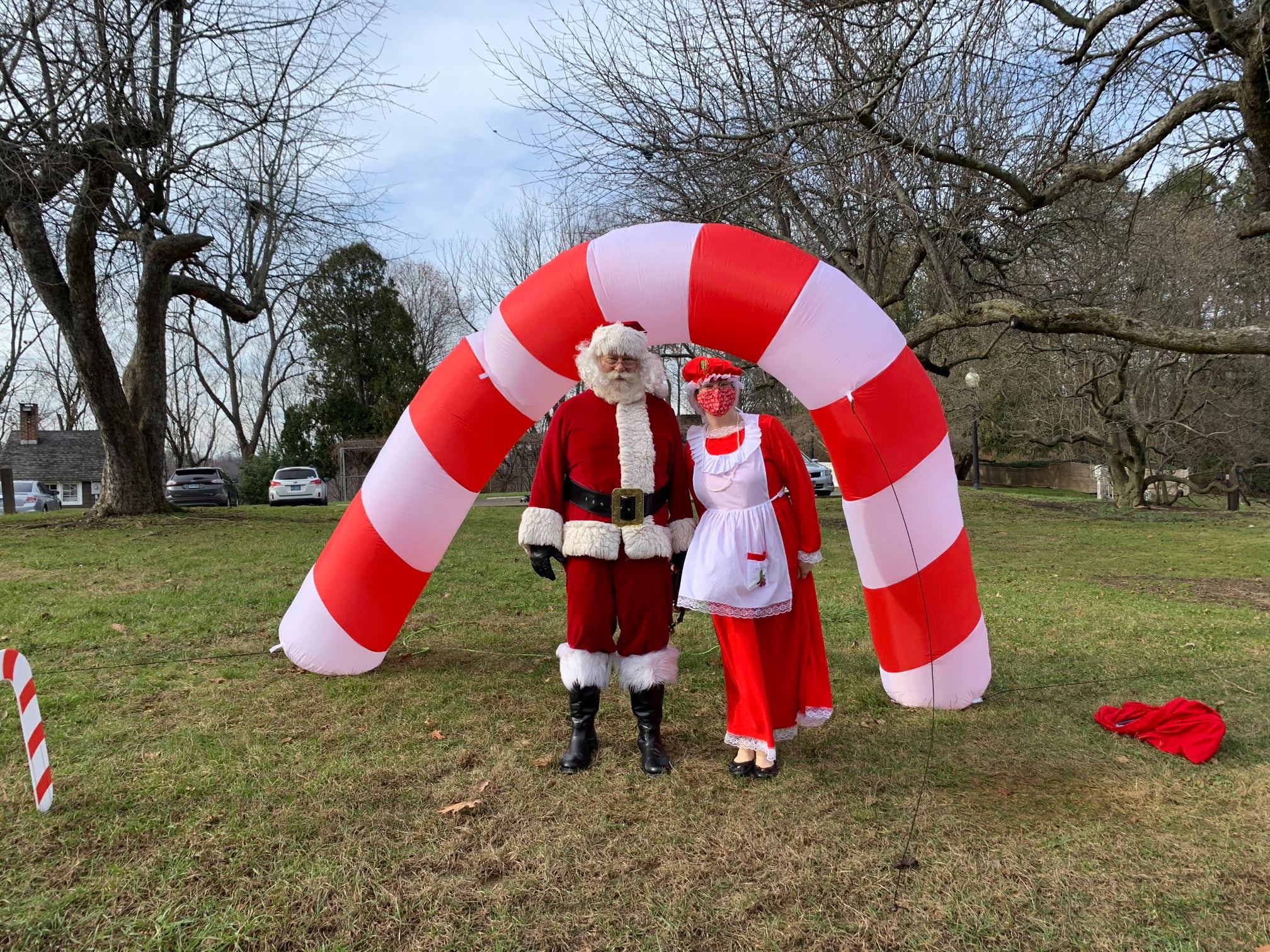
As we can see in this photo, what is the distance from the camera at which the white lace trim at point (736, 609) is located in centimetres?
336

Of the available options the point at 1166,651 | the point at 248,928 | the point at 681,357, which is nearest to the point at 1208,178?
the point at 1166,651

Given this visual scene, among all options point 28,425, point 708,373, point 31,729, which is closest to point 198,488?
point 31,729

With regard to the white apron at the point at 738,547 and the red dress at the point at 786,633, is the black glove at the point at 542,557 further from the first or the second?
the red dress at the point at 786,633

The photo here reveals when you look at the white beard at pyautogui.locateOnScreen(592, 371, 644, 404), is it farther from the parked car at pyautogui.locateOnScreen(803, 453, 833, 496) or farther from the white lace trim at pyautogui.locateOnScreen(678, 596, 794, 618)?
the parked car at pyautogui.locateOnScreen(803, 453, 833, 496)

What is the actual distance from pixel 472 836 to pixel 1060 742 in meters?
2.90

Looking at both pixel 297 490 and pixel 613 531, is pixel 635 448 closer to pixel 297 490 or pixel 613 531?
pixel 613 531

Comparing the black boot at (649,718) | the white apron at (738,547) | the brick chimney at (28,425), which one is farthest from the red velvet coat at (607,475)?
the brick chimney at (28,425)

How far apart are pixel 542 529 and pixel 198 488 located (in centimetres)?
2202

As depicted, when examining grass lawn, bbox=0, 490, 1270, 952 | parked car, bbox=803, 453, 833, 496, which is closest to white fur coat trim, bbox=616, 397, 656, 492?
grass lawn, bbox=0, 490, 1270, 952

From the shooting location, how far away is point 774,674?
353cm

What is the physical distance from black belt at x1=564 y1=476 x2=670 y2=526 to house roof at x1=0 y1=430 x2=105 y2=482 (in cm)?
4866

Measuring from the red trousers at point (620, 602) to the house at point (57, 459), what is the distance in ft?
156

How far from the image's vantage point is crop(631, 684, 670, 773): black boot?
355 centimetres

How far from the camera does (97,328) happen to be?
10.7m
